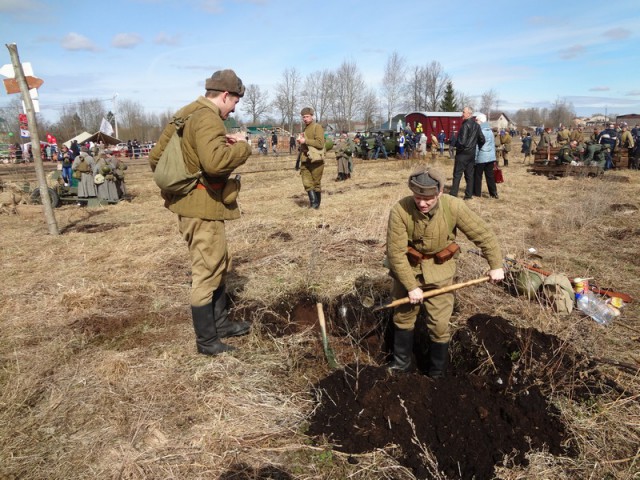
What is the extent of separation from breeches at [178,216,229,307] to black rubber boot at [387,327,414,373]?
4.84ft

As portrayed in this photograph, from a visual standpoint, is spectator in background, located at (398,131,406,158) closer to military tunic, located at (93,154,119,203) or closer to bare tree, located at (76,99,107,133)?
military tunic, located at (93,154,119,203)

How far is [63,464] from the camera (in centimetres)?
225

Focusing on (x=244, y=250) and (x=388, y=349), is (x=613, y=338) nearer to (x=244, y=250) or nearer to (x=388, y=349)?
(x=388, y=349)

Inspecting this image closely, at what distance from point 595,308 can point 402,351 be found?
2.08 meters

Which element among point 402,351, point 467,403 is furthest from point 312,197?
point 467,403

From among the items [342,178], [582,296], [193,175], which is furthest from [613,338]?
[342,178]

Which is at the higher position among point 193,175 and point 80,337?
point 193,175

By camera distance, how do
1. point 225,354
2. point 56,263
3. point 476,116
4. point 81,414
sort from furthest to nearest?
point 476,116 < point 56,263 < point 225,354 < point 81,414

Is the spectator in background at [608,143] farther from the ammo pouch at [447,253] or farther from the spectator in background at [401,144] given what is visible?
the ammo pouch at [447,253]

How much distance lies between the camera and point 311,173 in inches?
314

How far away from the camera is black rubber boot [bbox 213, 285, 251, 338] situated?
141 inches

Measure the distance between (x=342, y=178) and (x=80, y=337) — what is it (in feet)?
36.8

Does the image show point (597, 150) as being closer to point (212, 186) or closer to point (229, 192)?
point (229, 192)

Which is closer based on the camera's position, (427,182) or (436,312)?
(427,182)
